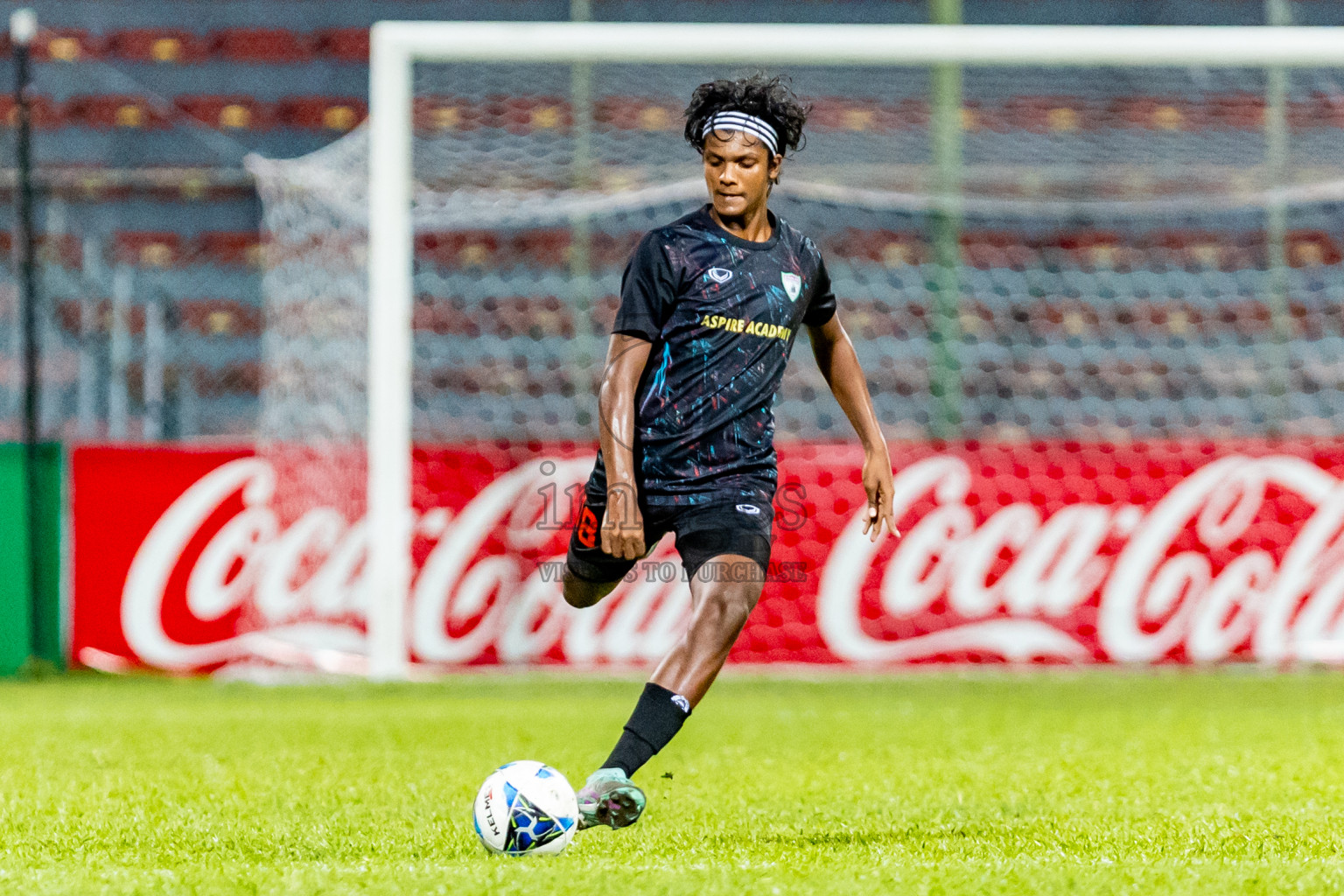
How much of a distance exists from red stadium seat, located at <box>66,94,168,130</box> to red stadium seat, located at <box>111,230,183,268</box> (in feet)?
4.93

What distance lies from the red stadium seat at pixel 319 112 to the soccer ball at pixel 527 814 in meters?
10.1

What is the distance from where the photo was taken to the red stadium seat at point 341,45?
519 inches

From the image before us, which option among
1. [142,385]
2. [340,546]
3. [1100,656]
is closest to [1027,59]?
[1100,656]

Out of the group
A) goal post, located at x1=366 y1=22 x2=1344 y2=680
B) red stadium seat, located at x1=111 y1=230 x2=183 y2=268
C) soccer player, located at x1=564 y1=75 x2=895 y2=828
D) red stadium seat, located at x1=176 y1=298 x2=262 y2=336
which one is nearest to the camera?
soccer player, located at x1=564 y1=75 x2=895 y2=828

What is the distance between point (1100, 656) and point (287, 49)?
310 inches

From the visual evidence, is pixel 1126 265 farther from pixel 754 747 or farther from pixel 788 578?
pixel 754 747

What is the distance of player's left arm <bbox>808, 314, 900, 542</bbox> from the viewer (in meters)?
4.44

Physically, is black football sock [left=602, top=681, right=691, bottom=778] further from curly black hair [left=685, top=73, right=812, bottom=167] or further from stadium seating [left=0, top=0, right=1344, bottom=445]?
stadium seating [left=0, top=0, right=1344, bottom=445]

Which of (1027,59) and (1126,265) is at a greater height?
(1027,59)

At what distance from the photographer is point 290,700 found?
321 inches

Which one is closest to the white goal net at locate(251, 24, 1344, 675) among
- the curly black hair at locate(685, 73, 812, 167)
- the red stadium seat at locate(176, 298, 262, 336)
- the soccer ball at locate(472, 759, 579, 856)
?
the red stadium seat at locate(176, 298, 262, 336)

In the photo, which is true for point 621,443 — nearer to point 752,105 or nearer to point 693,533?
point 693,533

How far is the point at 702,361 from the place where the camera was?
4195 millimetres

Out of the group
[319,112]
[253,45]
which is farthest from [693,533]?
[253,45]
